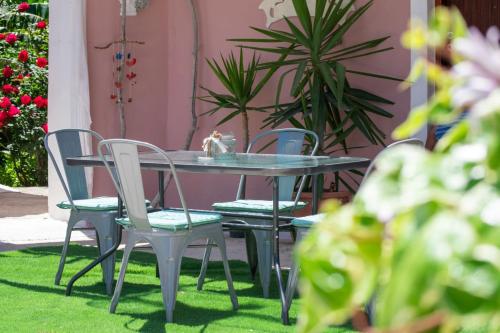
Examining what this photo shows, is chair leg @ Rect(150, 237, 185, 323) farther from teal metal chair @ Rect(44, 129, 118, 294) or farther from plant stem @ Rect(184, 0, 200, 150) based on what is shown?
plant stem @ Rect(184, 0, 200, 150)

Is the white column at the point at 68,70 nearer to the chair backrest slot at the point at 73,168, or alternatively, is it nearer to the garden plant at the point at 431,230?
the chair backrest slot at the point at 73,168

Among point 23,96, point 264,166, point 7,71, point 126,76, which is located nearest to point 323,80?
point 126,76

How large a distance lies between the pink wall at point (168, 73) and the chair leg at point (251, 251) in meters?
2.07

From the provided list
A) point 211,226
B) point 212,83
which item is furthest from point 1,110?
point 211,226

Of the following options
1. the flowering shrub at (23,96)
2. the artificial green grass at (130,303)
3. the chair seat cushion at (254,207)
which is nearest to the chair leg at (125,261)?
the artificial green grass at (130,303)

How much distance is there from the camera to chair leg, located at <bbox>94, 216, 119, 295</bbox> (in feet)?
15.8

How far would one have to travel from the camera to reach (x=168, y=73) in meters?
7.98

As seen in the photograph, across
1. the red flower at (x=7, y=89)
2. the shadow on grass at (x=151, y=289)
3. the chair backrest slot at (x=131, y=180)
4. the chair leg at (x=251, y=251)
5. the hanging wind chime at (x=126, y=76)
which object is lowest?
the shadow on grass at (x=151, y=289)

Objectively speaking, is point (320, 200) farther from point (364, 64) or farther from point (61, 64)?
point (61, 64)

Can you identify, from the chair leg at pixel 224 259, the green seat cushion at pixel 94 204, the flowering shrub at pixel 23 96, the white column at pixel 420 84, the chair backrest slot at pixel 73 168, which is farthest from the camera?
the flowering shrub at pixel 23 96

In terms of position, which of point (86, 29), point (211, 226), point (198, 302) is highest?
point (86, 29)

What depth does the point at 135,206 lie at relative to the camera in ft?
13.6

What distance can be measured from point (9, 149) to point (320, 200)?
210 inches

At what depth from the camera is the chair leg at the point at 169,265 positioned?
161 inches
